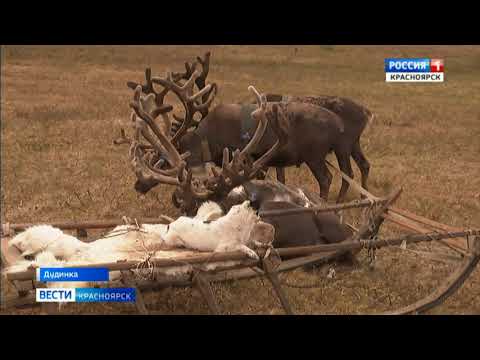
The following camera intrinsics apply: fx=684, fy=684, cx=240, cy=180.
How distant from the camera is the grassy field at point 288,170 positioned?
579 centimetres

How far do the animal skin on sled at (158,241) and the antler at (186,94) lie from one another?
211cm

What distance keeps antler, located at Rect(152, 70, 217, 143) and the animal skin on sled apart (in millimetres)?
2107

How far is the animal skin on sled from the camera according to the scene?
469 centimetres

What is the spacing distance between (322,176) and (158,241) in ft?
12.0

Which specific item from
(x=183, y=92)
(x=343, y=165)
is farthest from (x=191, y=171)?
(x=343, y=165)

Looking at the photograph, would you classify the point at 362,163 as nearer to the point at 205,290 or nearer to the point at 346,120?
the point at 346,120

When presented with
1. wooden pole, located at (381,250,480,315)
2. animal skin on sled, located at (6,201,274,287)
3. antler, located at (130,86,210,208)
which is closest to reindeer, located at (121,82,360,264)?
antler, located at (130,86,210,208)

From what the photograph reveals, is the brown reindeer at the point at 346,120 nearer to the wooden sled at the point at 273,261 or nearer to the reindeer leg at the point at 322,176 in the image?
the reindeer leg at the point at 322,176

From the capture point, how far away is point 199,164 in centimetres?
809

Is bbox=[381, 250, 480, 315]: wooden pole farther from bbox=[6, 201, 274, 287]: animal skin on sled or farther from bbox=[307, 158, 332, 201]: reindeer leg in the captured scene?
bbox=[307, 158, 332, 201]: reindeer leg

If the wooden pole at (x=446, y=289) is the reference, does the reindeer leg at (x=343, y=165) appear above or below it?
above

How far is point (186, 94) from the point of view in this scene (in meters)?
7.13

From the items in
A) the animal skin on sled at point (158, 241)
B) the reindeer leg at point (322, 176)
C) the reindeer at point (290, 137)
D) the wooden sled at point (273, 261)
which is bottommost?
the wooden sled at point (273, 261)

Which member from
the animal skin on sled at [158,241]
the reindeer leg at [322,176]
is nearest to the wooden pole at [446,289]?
the animal skin on sled at [158,241]
